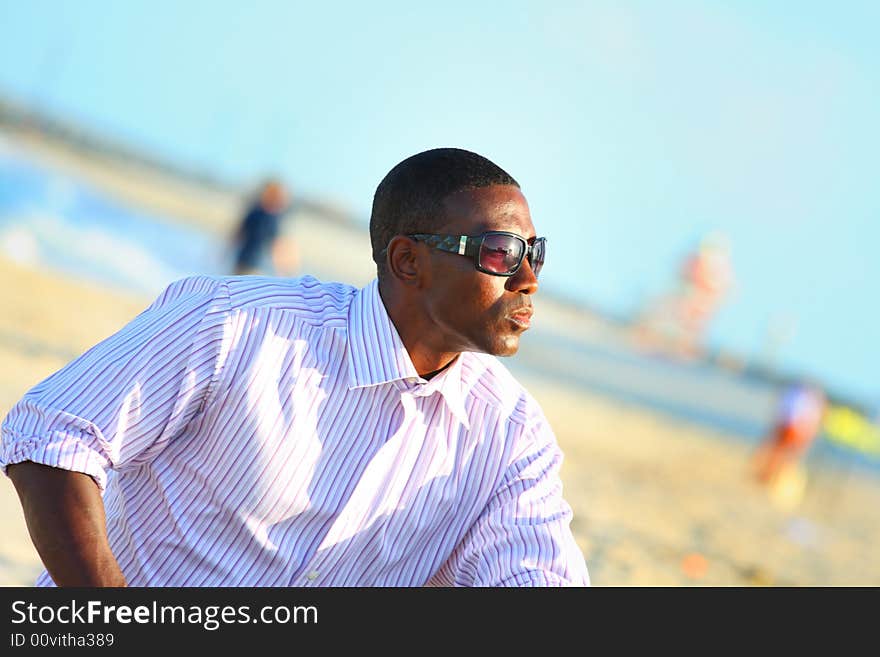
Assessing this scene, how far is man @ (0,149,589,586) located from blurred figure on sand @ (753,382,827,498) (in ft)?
45.1

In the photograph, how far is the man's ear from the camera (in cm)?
222

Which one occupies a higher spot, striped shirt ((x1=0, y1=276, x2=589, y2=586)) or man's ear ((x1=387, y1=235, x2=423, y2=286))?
man's ear ((x1=387, y1=235, x2=423, y2=286))

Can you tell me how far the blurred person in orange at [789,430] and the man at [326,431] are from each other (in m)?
13.8

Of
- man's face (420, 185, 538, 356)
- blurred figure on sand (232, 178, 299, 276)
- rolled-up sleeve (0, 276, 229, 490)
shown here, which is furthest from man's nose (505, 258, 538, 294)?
blurred figure on sand (232, 178, 299, 276)

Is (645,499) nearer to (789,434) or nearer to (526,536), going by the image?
(789,434)

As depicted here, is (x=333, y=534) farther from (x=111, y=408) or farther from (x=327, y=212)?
(x=327, y=212)

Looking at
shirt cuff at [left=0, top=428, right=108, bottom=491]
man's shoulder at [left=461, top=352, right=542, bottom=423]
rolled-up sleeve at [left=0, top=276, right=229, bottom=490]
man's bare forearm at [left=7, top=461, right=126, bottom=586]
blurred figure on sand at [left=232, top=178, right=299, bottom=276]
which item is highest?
man's shoulder at [left=461, top=352, right=542, bottom=423]

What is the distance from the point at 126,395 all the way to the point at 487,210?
0.76m

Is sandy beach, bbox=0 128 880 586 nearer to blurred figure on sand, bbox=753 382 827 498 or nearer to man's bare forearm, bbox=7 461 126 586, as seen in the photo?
blurred figure on sand, bbox=753 382 827 498

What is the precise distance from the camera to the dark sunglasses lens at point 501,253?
2.12 m

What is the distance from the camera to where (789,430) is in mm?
15625

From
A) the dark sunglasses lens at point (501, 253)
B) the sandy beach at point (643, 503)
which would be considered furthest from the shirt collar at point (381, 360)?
the sandy beach at point (643, 503)
